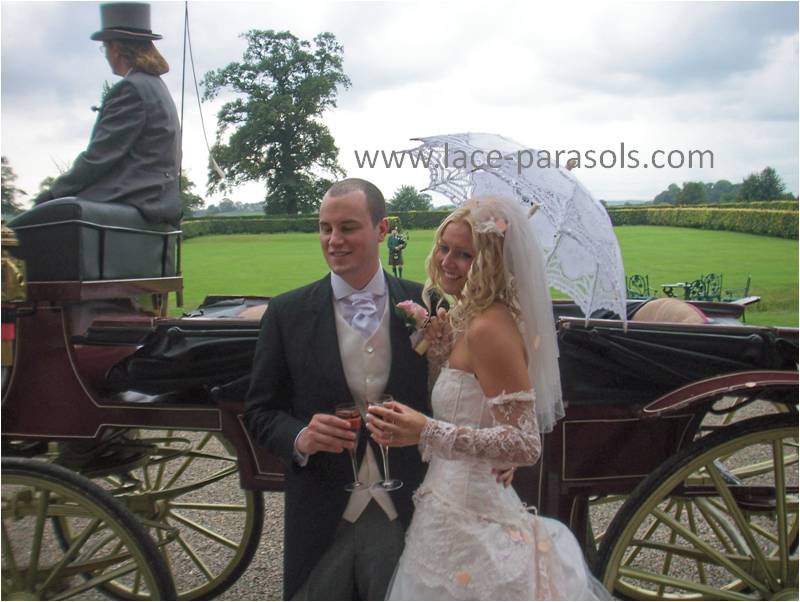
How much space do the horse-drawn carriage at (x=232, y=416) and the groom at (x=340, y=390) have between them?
0.46m

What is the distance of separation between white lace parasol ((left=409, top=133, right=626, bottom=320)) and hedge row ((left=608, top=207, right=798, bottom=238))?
354 centimetres

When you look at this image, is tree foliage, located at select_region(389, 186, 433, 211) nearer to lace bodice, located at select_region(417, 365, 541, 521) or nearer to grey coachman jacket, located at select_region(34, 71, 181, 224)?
grey coachman jacket, located at select_region(34, 71, 181, 224)

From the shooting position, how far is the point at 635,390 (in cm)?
238

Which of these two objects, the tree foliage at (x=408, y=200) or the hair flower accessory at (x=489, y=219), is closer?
the hair flower accessory at (x=489, y=219)

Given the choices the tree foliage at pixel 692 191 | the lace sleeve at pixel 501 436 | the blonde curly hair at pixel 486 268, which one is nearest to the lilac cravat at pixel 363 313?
the blonde curly hair at pixel 486 268

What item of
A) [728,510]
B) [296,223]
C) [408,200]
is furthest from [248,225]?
[728,510]

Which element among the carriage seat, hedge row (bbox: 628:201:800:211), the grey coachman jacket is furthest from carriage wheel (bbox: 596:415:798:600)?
hedge row (bbox: 628:201:800:211)

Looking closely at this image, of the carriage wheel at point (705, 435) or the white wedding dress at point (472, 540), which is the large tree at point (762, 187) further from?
the white wedding dress at point (472, 540)

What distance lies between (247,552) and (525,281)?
6.35ft

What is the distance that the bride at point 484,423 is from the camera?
65.1 inches

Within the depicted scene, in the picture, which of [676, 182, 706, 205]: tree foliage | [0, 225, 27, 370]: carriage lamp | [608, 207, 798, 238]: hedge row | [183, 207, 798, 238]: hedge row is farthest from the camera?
[608, 207, 798, 238]: hedge row

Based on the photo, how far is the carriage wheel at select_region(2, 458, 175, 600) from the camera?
220 cm

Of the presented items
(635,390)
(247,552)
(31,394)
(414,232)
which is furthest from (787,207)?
(31,394)

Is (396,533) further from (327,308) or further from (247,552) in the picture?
(247,552)
